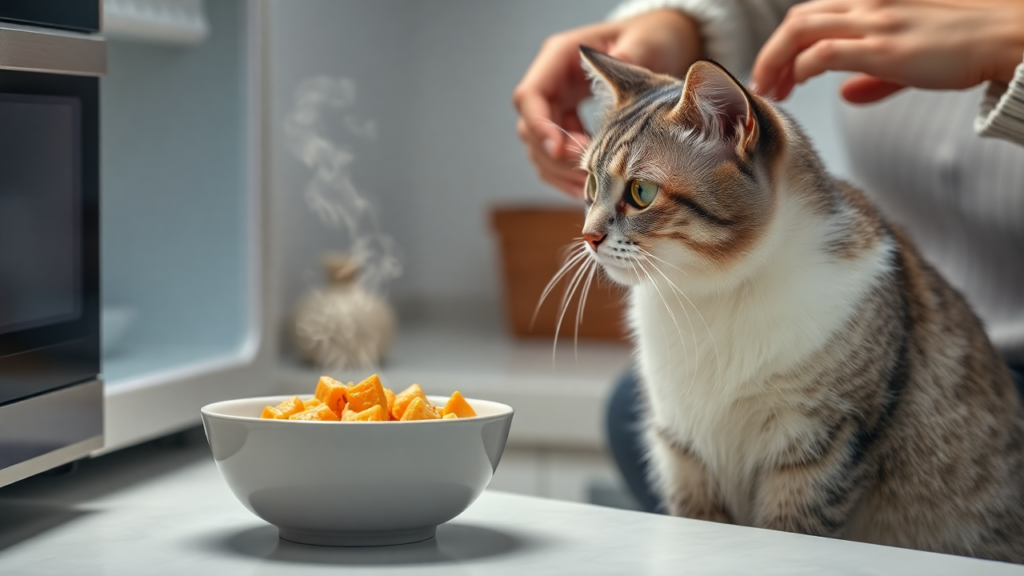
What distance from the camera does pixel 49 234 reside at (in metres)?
0.83

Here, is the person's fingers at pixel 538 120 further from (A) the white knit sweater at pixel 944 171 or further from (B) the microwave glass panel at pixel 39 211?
(B) the microwave glass panel at pixel 39 211

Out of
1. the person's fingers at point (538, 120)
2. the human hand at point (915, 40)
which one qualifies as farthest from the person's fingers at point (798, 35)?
the person's fingers at point (538, 120)

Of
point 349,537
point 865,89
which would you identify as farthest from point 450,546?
point 865,89

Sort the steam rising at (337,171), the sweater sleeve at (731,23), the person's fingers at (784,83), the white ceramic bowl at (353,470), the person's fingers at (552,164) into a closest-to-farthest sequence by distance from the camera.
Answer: the white ceramic bowl at (353,470) < the person's fingers at (784,83) < the person's fingers at (552,164) < the sweater sleeve at (731,23) < the steam rising at (337,171)

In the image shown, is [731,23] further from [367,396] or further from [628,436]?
[367,396]

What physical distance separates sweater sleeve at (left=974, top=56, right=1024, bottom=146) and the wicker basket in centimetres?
147

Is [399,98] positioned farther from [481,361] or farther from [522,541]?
[522,541]

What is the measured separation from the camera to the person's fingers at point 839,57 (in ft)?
2.97

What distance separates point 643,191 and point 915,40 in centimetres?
29

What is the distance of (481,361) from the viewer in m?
2.22

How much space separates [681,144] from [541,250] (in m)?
1.62

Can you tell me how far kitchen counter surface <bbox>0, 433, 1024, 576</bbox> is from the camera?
0.68 m

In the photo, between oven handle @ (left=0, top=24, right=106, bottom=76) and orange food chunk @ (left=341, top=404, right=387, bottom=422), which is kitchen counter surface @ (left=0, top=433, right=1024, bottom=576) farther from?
oven handle @ (left=0, top=24, right=106, bottom=76)

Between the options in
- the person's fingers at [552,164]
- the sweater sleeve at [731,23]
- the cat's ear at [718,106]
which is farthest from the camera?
the sweater sleeve at [731,23]
